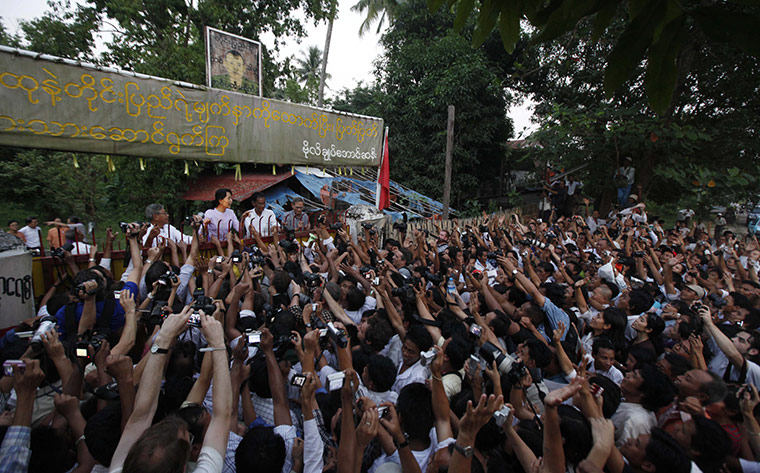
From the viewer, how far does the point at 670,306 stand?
3699 millimetres

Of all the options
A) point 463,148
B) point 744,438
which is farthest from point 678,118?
point 744,438

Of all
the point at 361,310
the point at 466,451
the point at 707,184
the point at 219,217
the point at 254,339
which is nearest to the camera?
the point at 466,451

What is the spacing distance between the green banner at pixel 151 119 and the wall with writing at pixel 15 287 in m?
1.79

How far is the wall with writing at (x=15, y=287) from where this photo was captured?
136 inches

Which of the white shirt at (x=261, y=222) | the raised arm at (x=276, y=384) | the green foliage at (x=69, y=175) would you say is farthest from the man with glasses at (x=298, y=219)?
the green foliage at (x=69, y=175)

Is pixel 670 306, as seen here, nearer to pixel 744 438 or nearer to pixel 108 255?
pixel 744 438

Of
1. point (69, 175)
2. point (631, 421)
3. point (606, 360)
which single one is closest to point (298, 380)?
point (631, 421)

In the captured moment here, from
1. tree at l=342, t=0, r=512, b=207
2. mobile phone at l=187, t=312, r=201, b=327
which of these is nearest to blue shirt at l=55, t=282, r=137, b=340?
mobile phone at l=187, t=312, r=201, b=327

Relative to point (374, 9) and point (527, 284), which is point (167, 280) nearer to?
point (527, 284)

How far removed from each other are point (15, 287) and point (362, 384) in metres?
3.36

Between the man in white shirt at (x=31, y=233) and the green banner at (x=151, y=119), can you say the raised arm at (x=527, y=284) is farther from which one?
the man in white shirt at (x=31, y=233)

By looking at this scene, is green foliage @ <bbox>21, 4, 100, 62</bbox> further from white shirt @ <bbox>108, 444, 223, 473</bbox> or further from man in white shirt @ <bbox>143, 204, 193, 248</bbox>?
white shirt @ <bbox>108, 444, 223, 473</bbox>

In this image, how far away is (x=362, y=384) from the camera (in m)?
2.69

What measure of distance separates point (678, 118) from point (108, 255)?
1498cm
